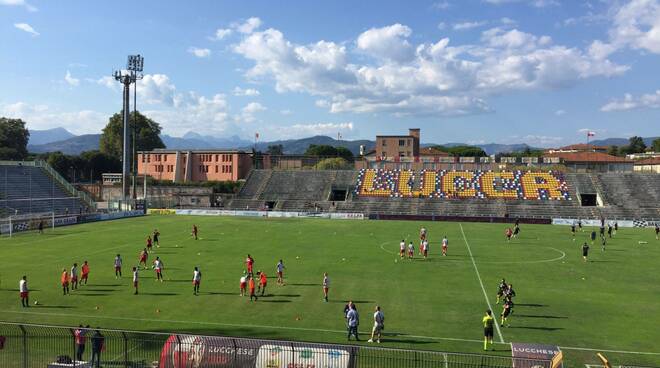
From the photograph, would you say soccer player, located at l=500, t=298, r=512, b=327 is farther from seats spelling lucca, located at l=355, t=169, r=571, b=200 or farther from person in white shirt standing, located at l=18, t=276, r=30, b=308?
seats spelling lucca, located at l=355, t=169, r=571, b=200

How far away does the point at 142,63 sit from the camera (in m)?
76.0

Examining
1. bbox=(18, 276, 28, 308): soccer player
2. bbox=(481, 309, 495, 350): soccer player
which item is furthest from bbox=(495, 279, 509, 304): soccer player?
bbox=(18, 276, 28, 308): soccer player

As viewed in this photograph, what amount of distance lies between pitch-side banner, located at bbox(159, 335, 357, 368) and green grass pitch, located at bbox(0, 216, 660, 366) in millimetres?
5193

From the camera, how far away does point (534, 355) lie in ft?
45.2

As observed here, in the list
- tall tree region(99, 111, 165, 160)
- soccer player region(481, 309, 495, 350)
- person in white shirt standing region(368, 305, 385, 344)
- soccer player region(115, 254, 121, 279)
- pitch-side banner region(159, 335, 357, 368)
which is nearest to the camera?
pitch-side banner region(159, 335, 357, 368)

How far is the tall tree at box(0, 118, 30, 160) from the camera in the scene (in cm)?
11222

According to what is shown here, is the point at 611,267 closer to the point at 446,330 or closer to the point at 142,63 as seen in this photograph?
the point at 446,330

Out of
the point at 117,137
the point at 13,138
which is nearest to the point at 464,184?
the point at 117,137

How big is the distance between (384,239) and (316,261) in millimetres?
13241

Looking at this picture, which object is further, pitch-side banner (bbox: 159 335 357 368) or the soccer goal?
the soccer goal

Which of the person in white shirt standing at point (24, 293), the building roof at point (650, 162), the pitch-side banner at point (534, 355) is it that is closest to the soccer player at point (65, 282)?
the person in white shirt standing at point (24, 293)

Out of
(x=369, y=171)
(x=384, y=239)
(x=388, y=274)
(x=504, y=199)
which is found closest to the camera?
(x=388, y=274)

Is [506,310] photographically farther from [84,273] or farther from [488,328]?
A: [84,273]

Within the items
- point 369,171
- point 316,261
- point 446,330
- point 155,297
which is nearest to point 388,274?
point 316,261
